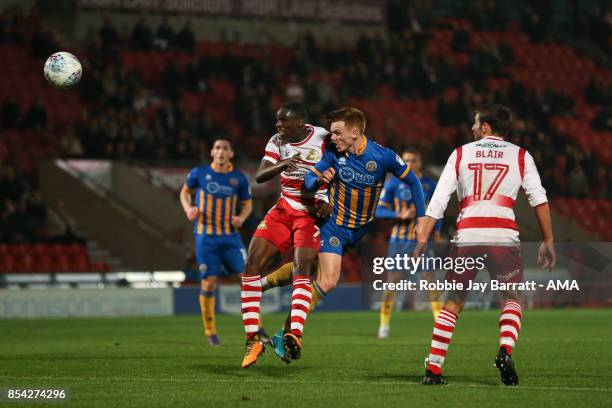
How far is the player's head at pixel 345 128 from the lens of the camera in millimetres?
9562

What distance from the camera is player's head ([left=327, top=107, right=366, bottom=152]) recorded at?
9562mm

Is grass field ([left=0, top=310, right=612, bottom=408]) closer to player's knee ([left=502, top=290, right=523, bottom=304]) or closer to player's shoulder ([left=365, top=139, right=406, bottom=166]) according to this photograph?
player's knee ([left=502, top=290, right=523, bottom=304])

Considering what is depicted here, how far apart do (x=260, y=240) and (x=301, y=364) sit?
4.00ft

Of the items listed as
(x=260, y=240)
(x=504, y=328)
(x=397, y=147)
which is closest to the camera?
(x=504, y=328)

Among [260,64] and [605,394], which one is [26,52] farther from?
[605,394]

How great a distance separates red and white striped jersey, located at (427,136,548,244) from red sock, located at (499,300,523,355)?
0.54 m

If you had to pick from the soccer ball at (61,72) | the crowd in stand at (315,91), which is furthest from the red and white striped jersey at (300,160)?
the crowd in stand at (315,91)

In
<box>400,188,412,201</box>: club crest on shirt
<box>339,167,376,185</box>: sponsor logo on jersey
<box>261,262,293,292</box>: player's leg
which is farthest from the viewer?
<box>400,188,412,201</box>: club crest on shirt

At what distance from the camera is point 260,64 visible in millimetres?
29719

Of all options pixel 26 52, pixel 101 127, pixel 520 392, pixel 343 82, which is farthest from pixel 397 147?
pixel 520 392

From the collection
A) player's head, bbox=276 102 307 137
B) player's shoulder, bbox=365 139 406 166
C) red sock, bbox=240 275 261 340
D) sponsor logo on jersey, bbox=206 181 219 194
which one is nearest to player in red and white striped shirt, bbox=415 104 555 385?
player's shoulder, bbox=365 139 406 166

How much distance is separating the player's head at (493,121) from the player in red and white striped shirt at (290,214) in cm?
187

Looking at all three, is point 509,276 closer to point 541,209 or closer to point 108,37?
point 541,209

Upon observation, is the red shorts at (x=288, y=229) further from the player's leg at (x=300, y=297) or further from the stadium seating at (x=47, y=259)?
the stadium seating at (x=47, y=259)
